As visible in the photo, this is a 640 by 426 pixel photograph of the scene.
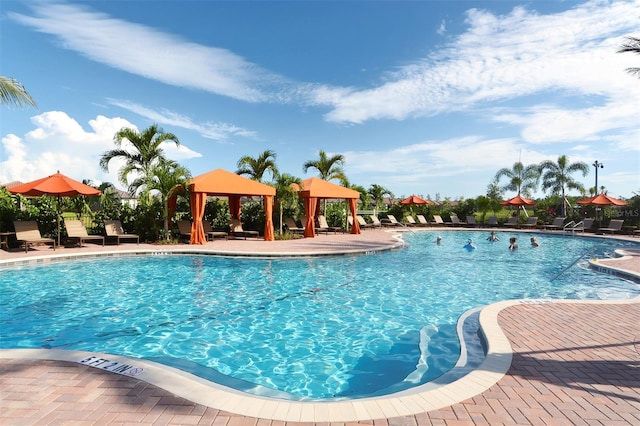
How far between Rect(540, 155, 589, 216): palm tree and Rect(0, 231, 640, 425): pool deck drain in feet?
121

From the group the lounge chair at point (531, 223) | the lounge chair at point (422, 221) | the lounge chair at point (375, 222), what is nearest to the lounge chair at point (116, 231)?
the lounge chair at point (375, 222)

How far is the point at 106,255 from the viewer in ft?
40.5

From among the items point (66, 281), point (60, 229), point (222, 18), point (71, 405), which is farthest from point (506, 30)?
point (60, 229)

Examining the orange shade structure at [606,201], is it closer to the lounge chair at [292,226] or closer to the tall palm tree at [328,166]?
the tall palm tree at [328,166]

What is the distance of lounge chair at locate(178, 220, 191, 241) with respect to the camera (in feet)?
53.0

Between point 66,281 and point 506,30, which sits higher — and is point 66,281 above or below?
below

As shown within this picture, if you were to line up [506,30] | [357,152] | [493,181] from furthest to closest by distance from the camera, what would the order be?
[493,181] < [357,152] < [506,30]

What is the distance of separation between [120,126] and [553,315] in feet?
56.5

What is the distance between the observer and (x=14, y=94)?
7621 millimetres

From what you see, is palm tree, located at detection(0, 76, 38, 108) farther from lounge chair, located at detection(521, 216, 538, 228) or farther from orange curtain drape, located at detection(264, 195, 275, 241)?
lounge chair, located at detection(521, 216, 538, 228)

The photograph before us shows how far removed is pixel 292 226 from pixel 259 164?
4.09 m

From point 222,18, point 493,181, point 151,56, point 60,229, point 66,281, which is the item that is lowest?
point 66,281

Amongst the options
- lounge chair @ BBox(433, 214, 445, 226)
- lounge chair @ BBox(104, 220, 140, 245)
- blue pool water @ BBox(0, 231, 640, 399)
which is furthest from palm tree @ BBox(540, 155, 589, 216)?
lounge chair @ BBox(104, 220, 140, 245)

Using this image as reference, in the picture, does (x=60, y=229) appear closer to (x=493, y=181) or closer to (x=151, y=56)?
(x=151, y=56)
